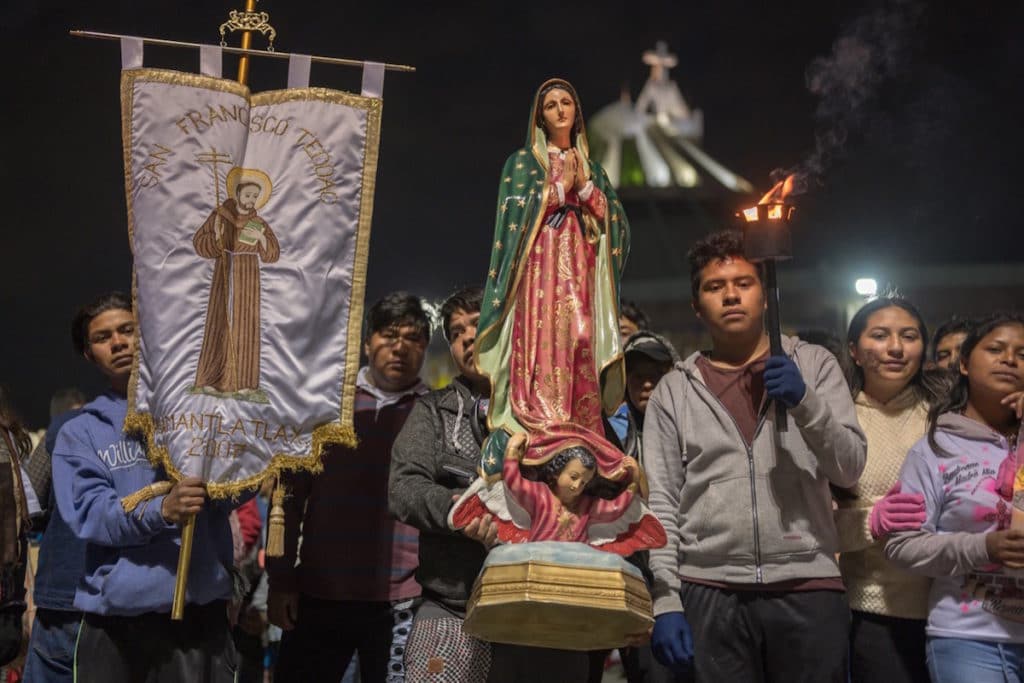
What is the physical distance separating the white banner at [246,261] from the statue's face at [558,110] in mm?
722

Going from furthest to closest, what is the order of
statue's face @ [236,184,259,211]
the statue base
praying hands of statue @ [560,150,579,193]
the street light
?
the street light < statue's face @ [236,184,259,211] < praying hands of statue @ [560,150,579,193] < the statue base

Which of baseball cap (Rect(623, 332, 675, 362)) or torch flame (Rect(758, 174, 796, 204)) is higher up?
torch flame (Rect(758, 174, 796, 204))

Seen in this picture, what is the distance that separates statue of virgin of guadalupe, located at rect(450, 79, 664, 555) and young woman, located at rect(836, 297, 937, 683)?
91 cm

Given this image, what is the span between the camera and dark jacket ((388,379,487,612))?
12.3 ft

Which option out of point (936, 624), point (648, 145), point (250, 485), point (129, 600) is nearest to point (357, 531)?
point (250, 485)

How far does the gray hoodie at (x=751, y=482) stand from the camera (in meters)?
3.79

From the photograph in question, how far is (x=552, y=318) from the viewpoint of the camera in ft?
12.7

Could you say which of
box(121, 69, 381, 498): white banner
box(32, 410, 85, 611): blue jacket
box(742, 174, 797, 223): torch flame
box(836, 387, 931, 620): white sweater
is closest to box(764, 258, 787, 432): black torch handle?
box(742, 174, 797, 223): torch flame

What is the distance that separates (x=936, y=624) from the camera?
380cm

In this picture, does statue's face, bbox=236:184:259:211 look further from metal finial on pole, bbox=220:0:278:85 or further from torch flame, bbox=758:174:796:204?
torch flame, bbox=758:174:796:204

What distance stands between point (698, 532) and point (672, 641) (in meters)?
0.42

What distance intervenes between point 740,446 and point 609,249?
83cm

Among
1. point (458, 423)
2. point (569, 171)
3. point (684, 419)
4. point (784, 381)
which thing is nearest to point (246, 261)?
point (458, 423)

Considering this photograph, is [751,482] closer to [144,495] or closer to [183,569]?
[183,569]
